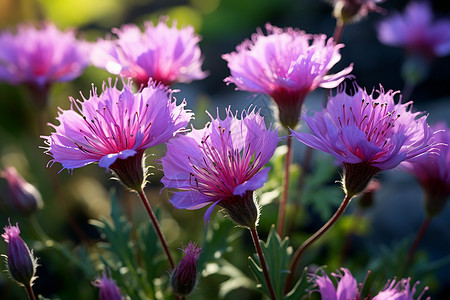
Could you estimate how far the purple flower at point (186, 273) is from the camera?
1146 millimetres

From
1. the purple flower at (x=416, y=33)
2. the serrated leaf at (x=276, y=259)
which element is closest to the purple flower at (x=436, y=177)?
the serrated leaf at (x=276, y=259)

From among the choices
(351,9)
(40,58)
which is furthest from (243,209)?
(40,58)

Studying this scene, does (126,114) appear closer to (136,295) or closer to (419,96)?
(136,295)

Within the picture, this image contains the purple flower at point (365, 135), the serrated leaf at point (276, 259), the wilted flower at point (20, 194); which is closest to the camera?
the purple flower at point (365, 135)

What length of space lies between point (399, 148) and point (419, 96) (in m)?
3.09

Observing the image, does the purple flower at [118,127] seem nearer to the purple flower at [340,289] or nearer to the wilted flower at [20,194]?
the purple flower at [340,289]

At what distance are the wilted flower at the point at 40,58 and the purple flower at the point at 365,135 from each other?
1.13m

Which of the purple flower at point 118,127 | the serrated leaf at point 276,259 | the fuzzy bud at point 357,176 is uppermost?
the purple flower at point 118,127

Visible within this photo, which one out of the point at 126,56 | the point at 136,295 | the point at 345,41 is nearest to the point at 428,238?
the point at 136,295

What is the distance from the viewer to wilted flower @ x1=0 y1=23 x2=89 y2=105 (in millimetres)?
1914

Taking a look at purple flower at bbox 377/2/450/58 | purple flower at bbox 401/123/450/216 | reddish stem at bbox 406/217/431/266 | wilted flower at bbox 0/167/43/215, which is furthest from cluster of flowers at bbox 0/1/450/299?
purple flower at bbox 377/2/450/58

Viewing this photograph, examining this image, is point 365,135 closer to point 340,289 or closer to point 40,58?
point 340,289

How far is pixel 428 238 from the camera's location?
2.42 meters

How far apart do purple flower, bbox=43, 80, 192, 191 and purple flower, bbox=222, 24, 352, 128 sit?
235 mm
